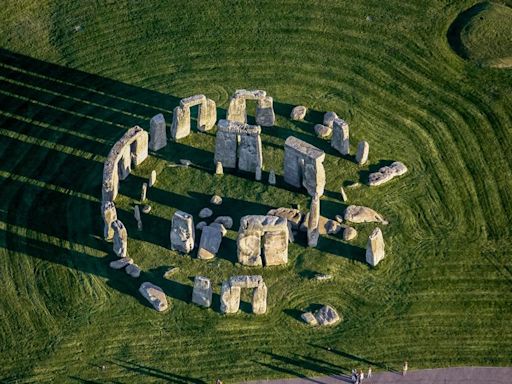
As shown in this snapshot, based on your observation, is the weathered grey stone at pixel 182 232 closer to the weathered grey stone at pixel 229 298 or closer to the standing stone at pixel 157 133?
the weathered grey stone at pixel 229 298

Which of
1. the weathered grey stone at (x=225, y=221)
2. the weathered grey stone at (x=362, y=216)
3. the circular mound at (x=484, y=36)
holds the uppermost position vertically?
the circular mound at (x=484, y=36)

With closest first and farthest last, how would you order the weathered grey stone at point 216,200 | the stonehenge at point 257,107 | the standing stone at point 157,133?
the weathered grey stone at point 216,200 < the standing stone at point 157,133 < the stonehenge at point 257,107

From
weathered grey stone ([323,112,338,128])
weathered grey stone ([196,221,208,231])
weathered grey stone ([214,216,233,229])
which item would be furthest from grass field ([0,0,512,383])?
weathered grey stone ([196,221,208,231])

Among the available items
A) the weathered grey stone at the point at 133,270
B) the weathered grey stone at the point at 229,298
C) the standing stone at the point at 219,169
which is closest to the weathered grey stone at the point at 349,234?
the weathered grey stone at the point at 229,298

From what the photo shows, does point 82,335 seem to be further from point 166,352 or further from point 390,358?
point 390,358

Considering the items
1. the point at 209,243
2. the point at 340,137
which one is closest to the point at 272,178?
the point at 340,137

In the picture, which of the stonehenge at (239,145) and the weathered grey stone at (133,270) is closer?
the weathered grey stone at (133,270)

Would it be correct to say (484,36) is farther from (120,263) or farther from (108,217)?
(120,263)
